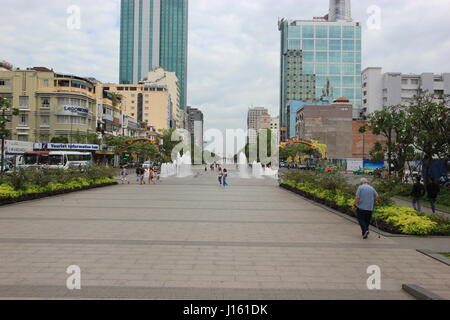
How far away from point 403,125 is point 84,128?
49.8m

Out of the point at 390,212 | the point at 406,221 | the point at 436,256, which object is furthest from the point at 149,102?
the point at 436,256

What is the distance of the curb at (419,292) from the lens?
5109mm

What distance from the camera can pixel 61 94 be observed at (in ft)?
185

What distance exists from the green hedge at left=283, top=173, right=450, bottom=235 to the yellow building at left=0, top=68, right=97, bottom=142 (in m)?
48.8

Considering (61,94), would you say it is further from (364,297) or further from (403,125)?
(364,297)

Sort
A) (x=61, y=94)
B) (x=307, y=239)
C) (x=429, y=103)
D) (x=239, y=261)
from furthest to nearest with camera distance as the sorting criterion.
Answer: (x=61, y=94)
(x=429, y=103)
(x=307, y=239)
(x=239, y=261)

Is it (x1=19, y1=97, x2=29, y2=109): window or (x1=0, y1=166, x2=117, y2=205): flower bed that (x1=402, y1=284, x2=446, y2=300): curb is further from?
(x1=19, y1=97, x2=29, y2=109): window

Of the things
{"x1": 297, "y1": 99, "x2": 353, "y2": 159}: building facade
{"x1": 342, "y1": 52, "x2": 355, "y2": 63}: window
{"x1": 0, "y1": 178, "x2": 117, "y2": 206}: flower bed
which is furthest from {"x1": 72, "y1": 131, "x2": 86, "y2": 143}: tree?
{"x1": 342, "y1": 52, "x2": 355, "y2": 63}: window

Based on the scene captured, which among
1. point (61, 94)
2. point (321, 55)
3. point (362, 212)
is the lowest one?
point (362, 212)

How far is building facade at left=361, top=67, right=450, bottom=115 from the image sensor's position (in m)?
93.2

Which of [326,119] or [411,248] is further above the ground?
[326,119]

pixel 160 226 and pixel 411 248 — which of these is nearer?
pixel 411 248
